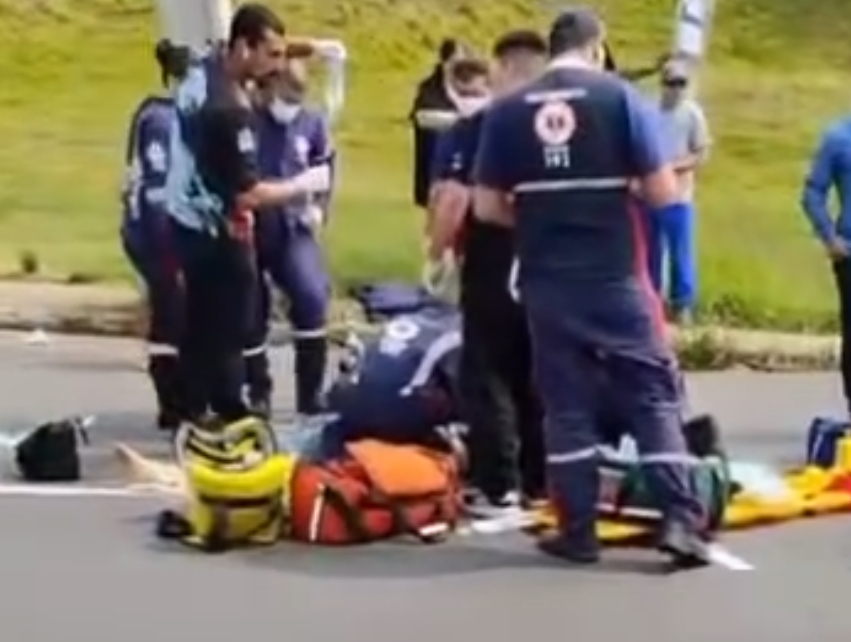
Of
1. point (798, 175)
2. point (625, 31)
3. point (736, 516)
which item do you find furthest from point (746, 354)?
point (625, 31)

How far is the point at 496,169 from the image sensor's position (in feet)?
35.9

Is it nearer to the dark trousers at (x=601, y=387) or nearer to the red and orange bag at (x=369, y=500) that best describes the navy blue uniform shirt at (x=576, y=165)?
the dark trousers at (x=601, y=387)

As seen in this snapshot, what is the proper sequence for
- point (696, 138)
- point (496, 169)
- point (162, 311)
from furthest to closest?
1. point (696, 138)
2. point (162, 311)
3. point (496, 169)

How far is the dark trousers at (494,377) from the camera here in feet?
38.0

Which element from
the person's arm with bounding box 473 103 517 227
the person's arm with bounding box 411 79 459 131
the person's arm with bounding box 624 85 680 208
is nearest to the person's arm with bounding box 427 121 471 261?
the person's arm with bounding box 473 103 517 227

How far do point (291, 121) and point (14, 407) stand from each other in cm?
235

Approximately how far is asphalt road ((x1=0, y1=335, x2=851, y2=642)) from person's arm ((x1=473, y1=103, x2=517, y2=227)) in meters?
1.17

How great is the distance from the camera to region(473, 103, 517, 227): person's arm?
10.9 metres

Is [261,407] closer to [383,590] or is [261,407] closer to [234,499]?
[234,499]

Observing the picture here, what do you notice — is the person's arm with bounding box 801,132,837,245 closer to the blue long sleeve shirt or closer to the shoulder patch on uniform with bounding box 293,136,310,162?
the blue long sleeve shirt

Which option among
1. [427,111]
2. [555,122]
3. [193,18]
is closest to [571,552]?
[555,122]

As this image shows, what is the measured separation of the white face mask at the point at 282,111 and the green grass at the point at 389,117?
6.86 meters

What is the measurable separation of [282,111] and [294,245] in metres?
0.57

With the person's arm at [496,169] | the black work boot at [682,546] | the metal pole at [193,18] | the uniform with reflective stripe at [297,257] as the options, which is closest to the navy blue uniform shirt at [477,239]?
the person's arm at [496,169]
